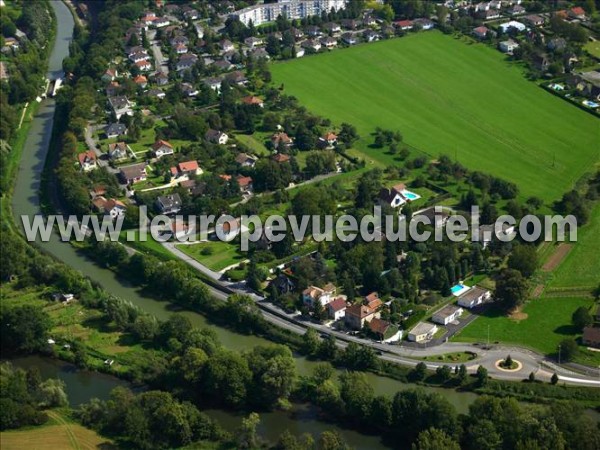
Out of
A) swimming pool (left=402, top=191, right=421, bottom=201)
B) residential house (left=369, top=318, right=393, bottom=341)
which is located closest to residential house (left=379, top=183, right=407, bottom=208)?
swimming pool (left=402, top=191, right=421, bottom=201)

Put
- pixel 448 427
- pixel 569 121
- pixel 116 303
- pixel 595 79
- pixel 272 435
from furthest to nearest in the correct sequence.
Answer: pixel 595 79 → pixel 569 121 → pixel 116 303 → pixel 272 435 → pixel 448 427

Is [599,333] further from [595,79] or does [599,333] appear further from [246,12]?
[246,12]

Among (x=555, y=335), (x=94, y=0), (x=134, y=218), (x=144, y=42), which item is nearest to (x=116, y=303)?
(x=134, y=218)

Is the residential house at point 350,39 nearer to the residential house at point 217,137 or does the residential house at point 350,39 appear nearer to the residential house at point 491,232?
the residential house at point 217,137

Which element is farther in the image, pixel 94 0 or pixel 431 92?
pixel 94 0

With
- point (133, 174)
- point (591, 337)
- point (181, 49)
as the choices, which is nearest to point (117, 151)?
point (133, 174)

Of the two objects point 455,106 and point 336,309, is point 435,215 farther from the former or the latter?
point 455,106
